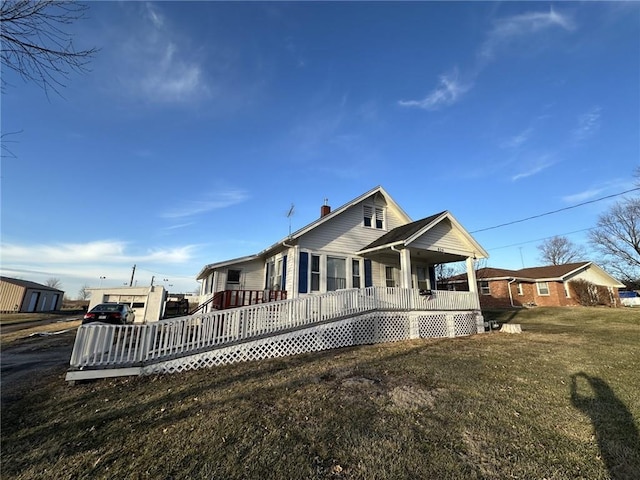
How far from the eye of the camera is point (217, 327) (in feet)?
27.5

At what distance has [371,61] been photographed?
15312 millimetres

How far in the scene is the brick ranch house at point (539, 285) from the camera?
95.3 ft

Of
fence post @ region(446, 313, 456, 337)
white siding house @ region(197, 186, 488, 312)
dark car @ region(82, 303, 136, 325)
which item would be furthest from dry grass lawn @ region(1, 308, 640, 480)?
dark car @ region(82, 303, 136, 325)

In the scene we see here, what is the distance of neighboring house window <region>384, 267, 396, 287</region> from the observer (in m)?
15.8

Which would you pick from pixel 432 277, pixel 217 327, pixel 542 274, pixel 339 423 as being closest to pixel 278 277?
pixel 217 327

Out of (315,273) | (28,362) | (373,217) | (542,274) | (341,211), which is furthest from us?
(542,274)

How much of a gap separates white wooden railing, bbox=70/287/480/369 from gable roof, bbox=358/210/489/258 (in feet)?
7.38

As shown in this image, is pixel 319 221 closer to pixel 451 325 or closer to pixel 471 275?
pixel 451 325

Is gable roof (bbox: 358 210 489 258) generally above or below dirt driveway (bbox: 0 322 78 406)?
above

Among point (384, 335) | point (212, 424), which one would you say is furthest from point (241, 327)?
point (384, 335)

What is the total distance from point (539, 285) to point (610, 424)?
3173 cm

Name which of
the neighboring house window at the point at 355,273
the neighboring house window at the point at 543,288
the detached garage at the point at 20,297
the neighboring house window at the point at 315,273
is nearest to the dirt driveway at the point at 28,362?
the neighboring house window at the point at 315,273

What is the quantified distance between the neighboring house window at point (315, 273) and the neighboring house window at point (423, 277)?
654 cm

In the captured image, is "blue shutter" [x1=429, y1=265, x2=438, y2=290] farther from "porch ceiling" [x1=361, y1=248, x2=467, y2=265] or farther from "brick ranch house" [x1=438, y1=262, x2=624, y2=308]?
"brick ranch house" [x1=438, y1=262, x2=624, y2=308]
